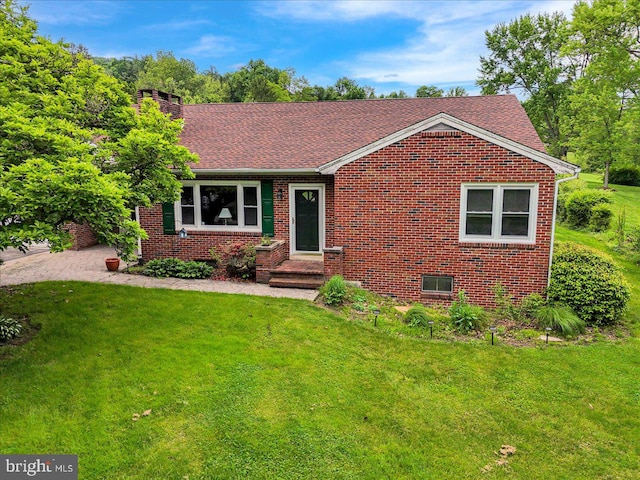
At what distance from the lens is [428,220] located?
9945 mm

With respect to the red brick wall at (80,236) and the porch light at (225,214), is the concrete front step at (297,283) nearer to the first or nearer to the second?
the porch light at (225,214)

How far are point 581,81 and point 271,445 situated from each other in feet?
94.7

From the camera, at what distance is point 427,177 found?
9.82 m

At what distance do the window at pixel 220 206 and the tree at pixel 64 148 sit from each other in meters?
3.54

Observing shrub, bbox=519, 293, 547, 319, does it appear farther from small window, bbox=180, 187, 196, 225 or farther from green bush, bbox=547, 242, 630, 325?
small window, bbox=180, 187, 196, 225

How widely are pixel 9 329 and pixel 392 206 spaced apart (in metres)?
7.97

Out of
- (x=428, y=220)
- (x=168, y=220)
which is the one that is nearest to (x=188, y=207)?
(x=168, y=220)

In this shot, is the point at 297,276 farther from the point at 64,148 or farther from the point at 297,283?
the point at 64,148

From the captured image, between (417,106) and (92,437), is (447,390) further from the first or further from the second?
(417,106)

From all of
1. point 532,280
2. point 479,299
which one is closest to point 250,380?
point 479,299


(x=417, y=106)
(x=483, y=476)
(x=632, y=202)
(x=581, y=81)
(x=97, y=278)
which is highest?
(x=581, y=81)

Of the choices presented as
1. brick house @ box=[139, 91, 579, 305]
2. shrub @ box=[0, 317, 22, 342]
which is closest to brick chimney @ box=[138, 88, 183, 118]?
brick house @ box=[139, 91, 579, 305]

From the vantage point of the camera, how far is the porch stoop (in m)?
10.4

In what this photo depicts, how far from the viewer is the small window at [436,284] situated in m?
10.1
